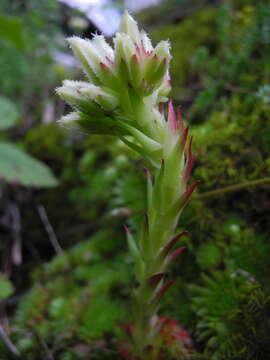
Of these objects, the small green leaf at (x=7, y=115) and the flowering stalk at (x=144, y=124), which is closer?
the flowering stalk at (x=144, y=124)

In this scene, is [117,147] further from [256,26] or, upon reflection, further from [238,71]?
[256,26]

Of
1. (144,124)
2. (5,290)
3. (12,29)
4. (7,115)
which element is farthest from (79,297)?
(12,29)

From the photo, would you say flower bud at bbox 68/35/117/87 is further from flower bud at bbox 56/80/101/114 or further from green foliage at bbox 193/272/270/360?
green foliage at bbox 193/272/270/360

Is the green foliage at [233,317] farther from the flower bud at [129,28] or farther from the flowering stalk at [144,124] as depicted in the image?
the flower bud at [129,28]

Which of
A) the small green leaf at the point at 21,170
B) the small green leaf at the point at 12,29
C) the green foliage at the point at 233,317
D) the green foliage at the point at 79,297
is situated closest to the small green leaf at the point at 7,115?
the small green leaf at the point at 21,170

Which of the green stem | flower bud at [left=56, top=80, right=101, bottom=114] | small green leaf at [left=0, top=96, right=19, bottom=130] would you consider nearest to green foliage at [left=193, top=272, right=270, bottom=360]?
the green stem

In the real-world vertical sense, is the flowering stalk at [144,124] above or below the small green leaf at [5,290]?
above
